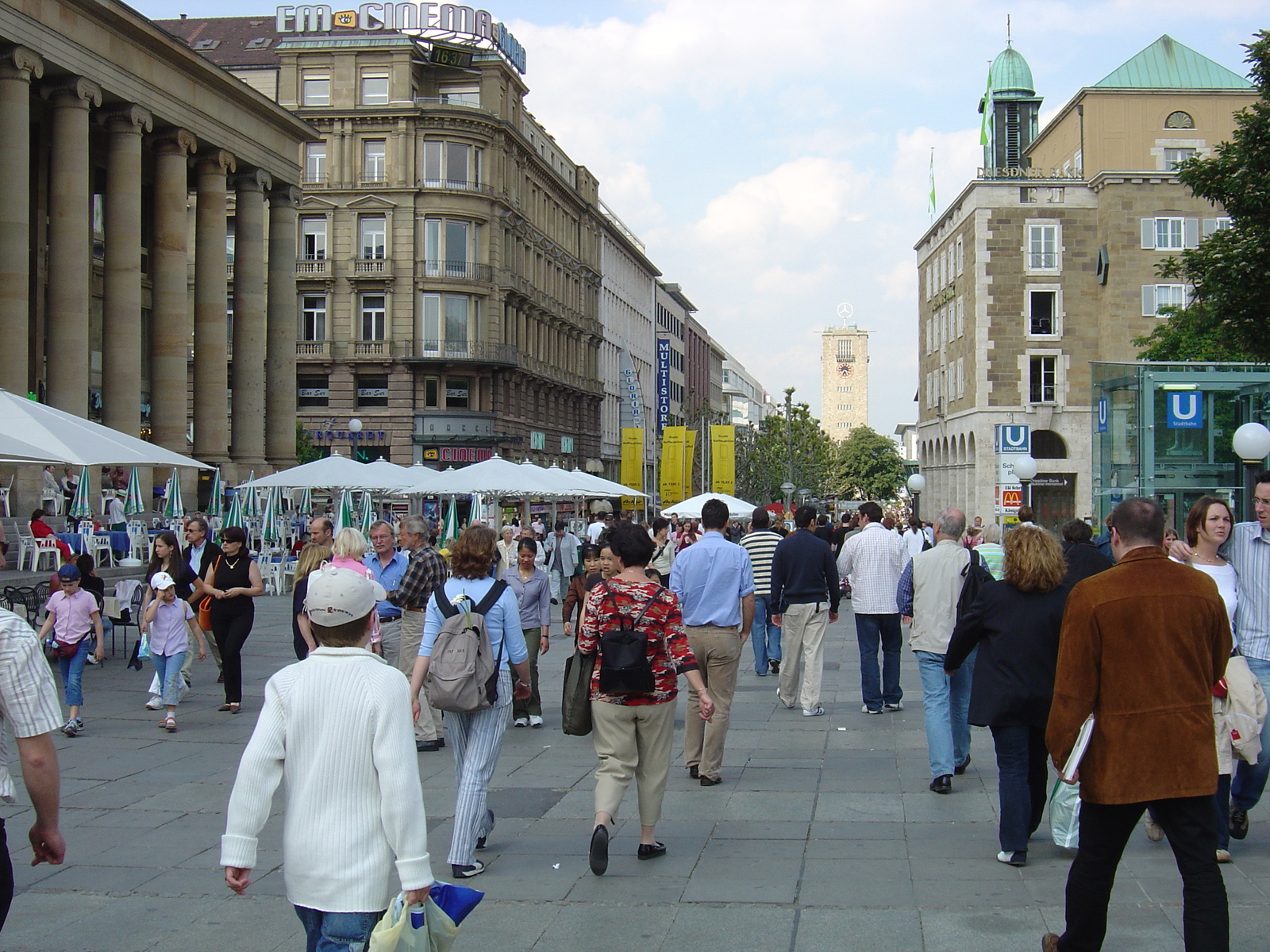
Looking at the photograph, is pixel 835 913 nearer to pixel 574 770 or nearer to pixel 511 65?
pixel 574 770

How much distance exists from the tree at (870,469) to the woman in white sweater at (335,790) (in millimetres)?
127157

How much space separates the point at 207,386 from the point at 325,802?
3717 centimetres

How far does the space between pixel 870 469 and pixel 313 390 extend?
8717cm

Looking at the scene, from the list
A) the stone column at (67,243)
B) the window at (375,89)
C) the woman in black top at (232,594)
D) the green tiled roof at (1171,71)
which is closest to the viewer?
the woman in black top at (232,594)

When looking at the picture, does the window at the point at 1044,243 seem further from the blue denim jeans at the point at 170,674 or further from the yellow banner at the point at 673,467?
the blue denim jeans at the point at 170,674

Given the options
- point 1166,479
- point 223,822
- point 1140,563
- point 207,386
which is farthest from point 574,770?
point 207,386

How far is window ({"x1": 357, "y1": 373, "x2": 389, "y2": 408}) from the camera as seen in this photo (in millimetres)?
56250

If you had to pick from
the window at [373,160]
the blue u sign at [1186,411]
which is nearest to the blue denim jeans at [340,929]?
the blue u sign at [1186,411]

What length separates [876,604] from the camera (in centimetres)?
1154

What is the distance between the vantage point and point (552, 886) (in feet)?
20.8

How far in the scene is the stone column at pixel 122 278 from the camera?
33.8 meters

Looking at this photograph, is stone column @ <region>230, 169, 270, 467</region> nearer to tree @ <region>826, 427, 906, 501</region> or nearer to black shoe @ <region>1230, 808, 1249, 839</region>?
black shoe @ <region>1230, 808, 1249, 839</region>

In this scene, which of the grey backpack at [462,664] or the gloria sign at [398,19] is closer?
the grey backpack at [462,664]

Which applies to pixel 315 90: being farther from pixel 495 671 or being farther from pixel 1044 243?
pixel 495 671
